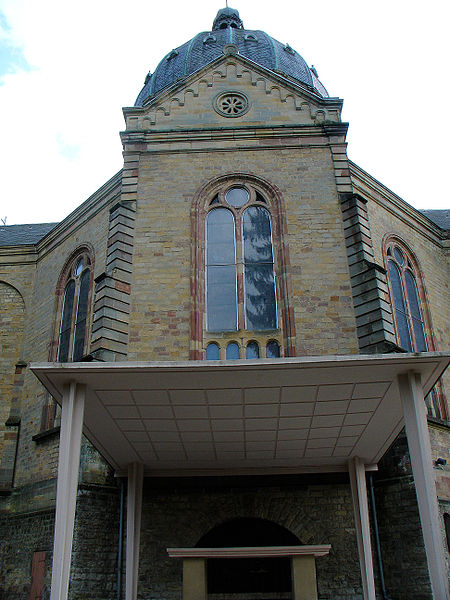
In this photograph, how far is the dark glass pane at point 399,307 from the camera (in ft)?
57.3

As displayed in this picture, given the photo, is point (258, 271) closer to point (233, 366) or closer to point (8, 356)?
point (233, 366)

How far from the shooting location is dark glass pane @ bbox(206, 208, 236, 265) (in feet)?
52.0

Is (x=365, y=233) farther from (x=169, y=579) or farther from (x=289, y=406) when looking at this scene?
(x=169, y=579)

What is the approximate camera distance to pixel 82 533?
1403 cm

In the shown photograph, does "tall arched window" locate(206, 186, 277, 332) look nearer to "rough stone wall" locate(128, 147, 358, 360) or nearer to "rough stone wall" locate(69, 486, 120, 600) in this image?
"rough stone wall" locate(128, 147, 358, 360)

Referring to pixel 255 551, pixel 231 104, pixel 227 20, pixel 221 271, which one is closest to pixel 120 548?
pixel 255 551

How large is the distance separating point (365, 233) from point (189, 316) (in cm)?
474

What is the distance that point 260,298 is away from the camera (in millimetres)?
15266

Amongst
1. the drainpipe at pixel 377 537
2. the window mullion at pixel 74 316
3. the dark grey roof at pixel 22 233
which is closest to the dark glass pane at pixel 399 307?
the drainpipe at pixel 377 537

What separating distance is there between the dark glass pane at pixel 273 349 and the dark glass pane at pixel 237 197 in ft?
13.0

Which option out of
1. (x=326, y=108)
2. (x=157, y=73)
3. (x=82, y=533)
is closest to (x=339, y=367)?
(x=82, y=533)

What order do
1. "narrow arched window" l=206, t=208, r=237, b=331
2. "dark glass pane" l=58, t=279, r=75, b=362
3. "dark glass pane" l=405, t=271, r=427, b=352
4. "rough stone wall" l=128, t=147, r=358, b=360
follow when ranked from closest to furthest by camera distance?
"rough stone wall" l=128, t=147, r=358, b=360 < "narrow arched window" l=206, t=208, r=237, b=331 < "dark glass pane" l=405, t=271, r=427, b=352 < "dark glass pane" l=58, t=279, r=75, b=362

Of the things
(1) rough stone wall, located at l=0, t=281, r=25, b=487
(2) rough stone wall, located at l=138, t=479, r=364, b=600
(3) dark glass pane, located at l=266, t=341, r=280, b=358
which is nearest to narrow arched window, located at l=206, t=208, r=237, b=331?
(3) dark glass pane, located at l=266, t=341, r=280, b=358

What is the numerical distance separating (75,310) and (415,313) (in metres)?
9.88
